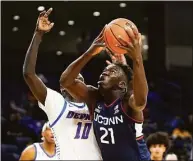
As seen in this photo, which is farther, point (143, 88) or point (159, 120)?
point (159, 120)

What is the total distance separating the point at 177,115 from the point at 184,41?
1.59 meters

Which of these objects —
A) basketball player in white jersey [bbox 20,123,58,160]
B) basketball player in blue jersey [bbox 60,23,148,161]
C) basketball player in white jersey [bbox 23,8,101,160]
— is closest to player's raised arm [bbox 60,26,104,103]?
basketball player in blue jersey [bbox 60,23,148,161]

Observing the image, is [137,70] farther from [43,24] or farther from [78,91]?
[43,24]

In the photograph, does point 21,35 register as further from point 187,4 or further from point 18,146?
point 187,4

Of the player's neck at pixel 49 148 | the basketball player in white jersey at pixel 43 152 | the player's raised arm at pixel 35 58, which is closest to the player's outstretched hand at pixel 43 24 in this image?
the player's raised arm at pixel 35 58

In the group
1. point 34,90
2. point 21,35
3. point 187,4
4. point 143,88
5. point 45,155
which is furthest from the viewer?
point 21,35

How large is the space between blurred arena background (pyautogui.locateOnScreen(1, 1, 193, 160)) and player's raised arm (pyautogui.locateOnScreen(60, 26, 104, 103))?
19.6 feet

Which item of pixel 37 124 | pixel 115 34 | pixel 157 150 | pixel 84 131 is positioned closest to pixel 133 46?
pixel 115 34

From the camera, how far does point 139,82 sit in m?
2.80

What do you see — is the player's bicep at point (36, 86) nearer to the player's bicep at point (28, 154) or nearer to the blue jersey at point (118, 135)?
the blue jersey at point (118, 135)

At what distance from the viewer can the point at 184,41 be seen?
10688 mm

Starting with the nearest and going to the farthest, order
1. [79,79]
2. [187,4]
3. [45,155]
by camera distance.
Answer: [79,79], [45,155], [187,4]

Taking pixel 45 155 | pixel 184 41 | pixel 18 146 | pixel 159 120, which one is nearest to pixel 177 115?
pixel 159 120

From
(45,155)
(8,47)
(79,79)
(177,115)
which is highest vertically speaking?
(79,79)
